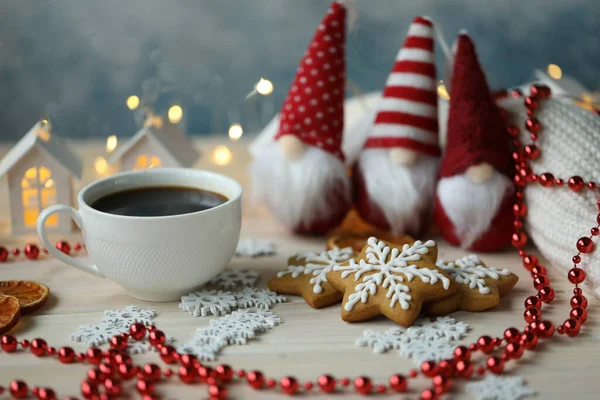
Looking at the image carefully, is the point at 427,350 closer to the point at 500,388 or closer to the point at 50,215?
the point at 500,388

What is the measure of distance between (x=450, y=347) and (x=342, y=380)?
118 millimetres

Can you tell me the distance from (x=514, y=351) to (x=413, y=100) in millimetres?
369

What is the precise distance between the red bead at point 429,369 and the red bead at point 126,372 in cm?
25

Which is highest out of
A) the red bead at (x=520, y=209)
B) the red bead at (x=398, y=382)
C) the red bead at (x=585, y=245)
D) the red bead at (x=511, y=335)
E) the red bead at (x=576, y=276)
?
the red bead at (x=520, y=209)

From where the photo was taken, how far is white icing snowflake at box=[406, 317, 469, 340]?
668mm

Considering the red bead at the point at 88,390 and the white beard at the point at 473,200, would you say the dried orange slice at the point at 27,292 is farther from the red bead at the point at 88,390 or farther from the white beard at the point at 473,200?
the white beard at the point at 473,200

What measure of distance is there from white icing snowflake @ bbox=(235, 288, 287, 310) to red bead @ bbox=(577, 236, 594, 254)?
321 mm

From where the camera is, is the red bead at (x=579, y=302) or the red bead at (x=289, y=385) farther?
the red bead at (x=579, y=302)

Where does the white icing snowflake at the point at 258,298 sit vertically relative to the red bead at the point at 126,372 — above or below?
above

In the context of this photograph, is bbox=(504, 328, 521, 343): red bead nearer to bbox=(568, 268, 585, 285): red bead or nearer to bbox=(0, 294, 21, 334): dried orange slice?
bbox=(568, 268, 585, 285): red bead

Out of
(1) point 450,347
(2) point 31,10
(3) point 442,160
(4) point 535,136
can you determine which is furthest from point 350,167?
(2) point 31,10

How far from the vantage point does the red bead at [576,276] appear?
74 cm

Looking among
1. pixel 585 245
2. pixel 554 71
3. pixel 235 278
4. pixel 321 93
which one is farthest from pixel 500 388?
pixel 554 71

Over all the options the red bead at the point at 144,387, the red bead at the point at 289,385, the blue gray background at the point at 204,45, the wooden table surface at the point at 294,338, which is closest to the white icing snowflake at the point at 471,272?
the wooden table surface at the point at 294,338
